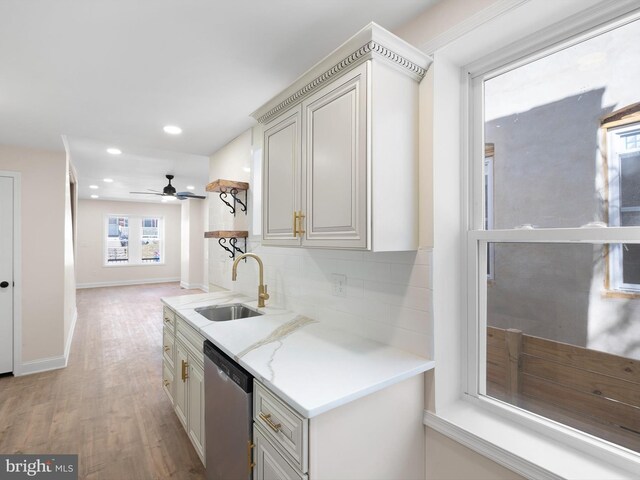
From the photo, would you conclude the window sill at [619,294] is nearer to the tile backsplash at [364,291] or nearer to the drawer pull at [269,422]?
the tile backsplash at [364,291]

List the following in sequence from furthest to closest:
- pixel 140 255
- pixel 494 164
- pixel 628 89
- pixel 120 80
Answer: pixel 140 255, pixel 120 80, pixel 494 164, pixel 628 89

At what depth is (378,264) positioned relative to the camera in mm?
1641

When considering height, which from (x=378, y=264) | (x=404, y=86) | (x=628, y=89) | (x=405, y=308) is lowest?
(x=405, y=308)

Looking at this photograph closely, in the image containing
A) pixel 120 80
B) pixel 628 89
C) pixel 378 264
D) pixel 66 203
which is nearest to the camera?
pixel 628 89

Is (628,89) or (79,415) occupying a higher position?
(628,89)

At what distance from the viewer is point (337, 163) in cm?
139

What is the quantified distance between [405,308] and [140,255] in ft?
32.0

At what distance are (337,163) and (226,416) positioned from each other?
4.24ft

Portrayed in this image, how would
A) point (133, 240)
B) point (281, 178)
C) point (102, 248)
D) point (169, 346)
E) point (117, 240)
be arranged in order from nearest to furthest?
1. point (281, 178)
2. point (169, 346)
3. point (102, 248)
4. point (117, 240)
5. point (133, 240)

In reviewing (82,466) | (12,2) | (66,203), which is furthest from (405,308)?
(66,203)

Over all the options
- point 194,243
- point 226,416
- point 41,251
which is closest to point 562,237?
point 226,416

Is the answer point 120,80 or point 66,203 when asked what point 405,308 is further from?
point 66,203

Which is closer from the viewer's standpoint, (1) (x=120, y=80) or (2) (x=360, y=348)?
(2) (x=360, y=348)

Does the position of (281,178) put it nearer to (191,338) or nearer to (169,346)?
(191,338)
